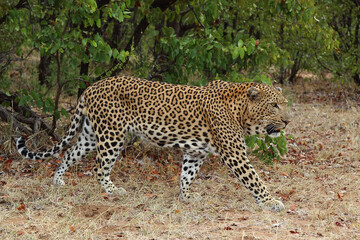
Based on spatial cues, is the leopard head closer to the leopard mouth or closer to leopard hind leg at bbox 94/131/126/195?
the leopard mouth

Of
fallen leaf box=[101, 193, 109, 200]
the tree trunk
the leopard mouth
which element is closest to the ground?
fallen leaf box=[101, 193, 109, 200]

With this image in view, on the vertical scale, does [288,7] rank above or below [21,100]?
above

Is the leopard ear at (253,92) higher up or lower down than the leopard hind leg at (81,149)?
higher up

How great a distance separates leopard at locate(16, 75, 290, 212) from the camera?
19.6 ft

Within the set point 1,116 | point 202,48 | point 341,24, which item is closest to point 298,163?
point 202,48

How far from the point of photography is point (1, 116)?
8.16 metres

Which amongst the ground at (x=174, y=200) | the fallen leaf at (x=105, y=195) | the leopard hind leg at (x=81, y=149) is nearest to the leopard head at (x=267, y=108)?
the ground at (x=174, y=200)

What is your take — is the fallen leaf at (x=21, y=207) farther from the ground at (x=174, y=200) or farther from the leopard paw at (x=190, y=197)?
the leopard paw at (x=190, y=197)

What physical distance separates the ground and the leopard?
369 millimetres

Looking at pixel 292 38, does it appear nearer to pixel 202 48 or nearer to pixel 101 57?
pixel 202 48

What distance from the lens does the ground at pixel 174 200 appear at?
5059mm

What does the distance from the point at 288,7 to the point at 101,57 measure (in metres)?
2.77

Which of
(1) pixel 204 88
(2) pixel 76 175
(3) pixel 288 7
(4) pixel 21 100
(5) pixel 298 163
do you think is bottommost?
(5) pixel 298 163

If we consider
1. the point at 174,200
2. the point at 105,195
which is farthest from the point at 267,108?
the point at 105,195
